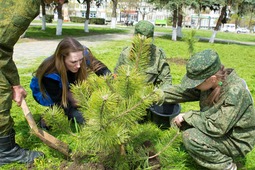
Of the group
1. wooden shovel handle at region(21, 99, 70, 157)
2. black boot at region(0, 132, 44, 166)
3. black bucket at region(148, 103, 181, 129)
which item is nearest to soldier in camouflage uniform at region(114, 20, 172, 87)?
black bucket at region(148, 103, 181, 129)

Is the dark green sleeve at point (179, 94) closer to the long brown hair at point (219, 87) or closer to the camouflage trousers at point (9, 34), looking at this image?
the long brown hair at point (219, 87)

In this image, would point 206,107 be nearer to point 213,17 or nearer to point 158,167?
point 158,167

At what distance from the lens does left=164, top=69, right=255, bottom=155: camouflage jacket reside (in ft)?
6.65

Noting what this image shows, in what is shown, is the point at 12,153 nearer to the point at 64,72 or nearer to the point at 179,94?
the point at 64,72

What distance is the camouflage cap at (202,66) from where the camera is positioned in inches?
74.6

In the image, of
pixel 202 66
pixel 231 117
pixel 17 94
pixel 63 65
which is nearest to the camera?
pixel 202 66

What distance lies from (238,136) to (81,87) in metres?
1.28

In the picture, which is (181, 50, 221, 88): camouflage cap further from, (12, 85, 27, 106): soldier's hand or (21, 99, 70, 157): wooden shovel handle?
(12, 85, 27, 106): soldier's hand

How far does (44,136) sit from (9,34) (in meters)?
0.82

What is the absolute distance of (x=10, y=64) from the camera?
7.16ft

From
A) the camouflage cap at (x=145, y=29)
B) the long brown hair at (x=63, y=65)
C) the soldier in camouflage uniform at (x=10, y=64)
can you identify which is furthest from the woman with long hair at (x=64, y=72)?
the camouflage cap at (x=145, y=29)

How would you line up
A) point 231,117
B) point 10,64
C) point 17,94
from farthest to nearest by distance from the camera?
point 17,94 → point 10,64 → point 231,117

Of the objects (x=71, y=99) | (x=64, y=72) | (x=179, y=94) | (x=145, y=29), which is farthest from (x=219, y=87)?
(x=71, y=99)

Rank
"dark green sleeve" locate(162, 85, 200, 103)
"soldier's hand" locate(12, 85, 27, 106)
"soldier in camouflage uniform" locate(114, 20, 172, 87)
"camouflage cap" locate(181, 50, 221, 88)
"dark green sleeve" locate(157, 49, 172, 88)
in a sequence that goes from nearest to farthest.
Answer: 1. "camouflage cap" locate(181, 50, 221, 88)
2. "soldier's hand" locate(12, 85, 27, 106)
3. "dark green sleeve" locate(162, 85, 200, 103)
4. "soldier in camouflage uniform" locate(114, 20, 172, 87)
5. "dark green sleeve" locate(157, 49, 172, 88)
